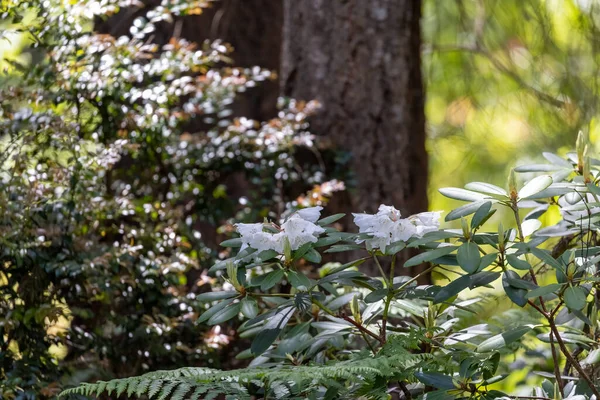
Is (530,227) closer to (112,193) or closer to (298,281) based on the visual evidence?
(298,281)

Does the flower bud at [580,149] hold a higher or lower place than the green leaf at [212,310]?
higher

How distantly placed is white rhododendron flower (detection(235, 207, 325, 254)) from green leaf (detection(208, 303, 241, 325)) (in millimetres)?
131

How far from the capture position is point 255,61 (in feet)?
13.6

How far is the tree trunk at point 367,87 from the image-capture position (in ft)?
10.9

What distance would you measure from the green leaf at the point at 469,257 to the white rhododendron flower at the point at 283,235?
0.89 ft

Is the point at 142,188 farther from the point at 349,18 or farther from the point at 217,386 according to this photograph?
the point at 217,386

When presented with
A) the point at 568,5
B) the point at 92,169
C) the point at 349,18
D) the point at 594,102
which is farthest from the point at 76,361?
the point at 568,5

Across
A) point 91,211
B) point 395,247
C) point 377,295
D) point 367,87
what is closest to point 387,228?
point 395,247

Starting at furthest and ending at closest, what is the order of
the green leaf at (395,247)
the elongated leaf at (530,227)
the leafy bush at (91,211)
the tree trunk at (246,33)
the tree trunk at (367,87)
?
the tree trunk at (246,33) → the tree trunk at (367,87) → the leafy bush at (91,211) → the elongated leaf at (530,227) → the green leaf at (395,247)

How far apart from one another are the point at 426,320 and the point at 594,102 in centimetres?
247

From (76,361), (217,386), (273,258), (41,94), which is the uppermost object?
(41,94)

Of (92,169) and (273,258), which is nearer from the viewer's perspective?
(273,258)

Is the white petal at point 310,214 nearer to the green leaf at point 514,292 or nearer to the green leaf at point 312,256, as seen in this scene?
the green leaf at point 312,256

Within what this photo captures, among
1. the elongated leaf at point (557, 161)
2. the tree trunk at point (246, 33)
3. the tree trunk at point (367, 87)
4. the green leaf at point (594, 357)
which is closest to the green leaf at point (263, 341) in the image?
the green leaf at point (594, 357)
